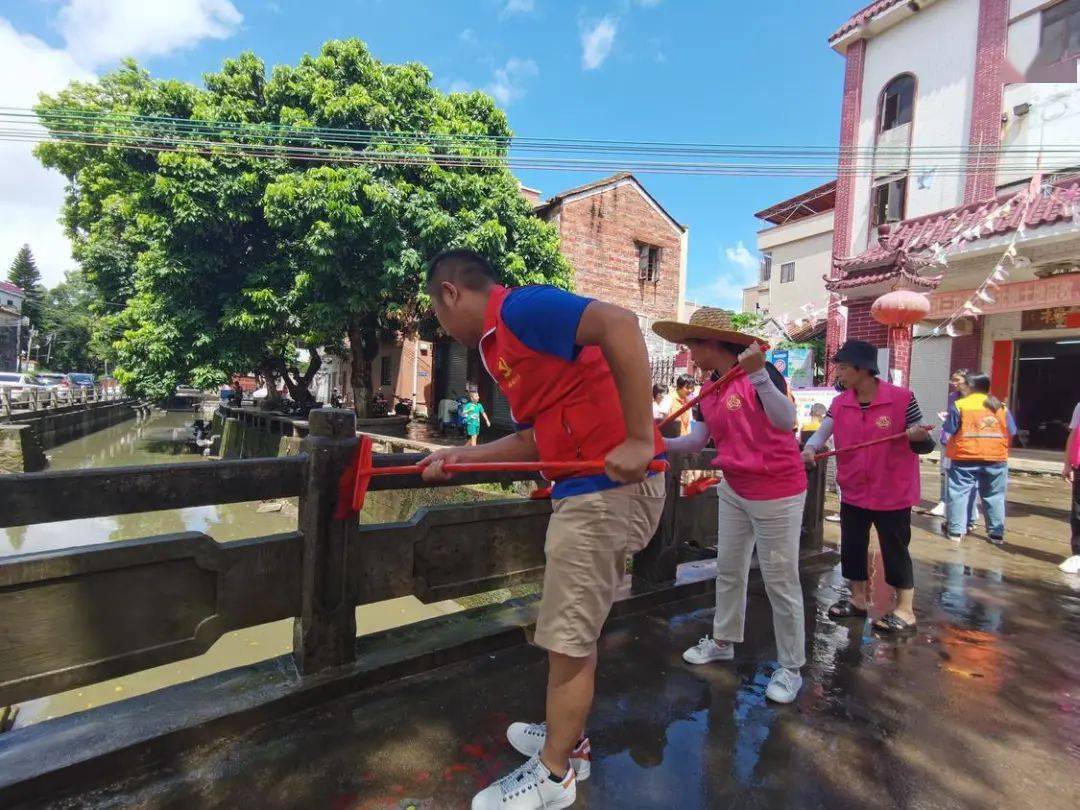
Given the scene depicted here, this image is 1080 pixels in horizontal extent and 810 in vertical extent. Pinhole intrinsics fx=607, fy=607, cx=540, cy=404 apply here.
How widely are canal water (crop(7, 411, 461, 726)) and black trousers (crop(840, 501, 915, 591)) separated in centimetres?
393

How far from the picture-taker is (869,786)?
2.14m

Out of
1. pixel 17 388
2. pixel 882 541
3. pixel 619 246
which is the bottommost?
pixel 17 388

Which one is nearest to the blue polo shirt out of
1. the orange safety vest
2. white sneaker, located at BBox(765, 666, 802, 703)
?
white sneaker, located at BBox(765, 666, 802, 703)

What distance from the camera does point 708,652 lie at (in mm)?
3023

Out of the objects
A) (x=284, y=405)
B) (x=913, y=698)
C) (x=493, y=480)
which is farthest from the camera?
(x=284, y=405)

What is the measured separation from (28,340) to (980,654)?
6584 centimetres

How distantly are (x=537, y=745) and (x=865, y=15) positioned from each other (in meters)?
15.0

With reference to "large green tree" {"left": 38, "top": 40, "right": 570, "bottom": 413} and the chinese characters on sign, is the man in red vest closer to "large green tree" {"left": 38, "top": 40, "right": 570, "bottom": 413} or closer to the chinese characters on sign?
the chinese characters on sign

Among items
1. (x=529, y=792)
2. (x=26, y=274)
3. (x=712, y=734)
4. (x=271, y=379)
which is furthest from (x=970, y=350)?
(x=26, y=274)

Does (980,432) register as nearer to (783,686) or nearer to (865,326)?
(865,326)

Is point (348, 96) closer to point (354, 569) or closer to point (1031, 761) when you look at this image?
point (354, 569)

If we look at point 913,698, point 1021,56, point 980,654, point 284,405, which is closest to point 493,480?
point 913,698

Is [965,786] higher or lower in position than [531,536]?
lower

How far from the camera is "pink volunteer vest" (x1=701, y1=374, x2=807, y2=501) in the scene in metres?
2.74
